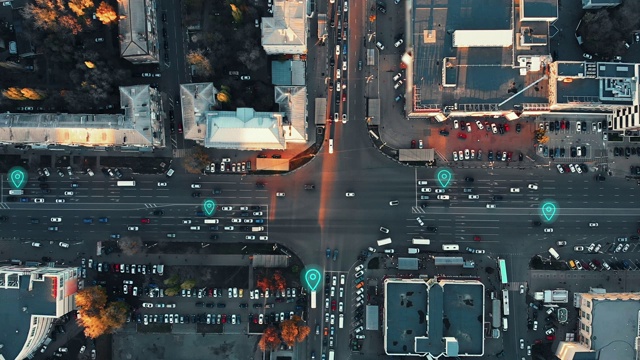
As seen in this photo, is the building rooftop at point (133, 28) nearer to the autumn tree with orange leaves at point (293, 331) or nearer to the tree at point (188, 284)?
the tree at point (188, 284)

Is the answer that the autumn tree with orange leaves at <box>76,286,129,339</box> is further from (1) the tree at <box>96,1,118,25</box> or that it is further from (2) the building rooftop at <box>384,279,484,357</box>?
(2) the building rooftop at <box>384,279,484,357</box>

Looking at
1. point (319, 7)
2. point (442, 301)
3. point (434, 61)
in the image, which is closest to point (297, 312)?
point (442, 301)

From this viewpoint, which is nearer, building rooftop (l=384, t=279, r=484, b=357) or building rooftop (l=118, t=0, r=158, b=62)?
building rooftop (l=118, t=0, r=158, b=62)

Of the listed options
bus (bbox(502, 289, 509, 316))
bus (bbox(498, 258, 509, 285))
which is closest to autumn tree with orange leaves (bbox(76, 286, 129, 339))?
bus (bbox(498, 258, 509, 285))

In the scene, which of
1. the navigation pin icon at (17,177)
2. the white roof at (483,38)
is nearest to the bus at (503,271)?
the white roof at (483,38)

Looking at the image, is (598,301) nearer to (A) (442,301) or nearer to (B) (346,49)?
(A) (442,301)
